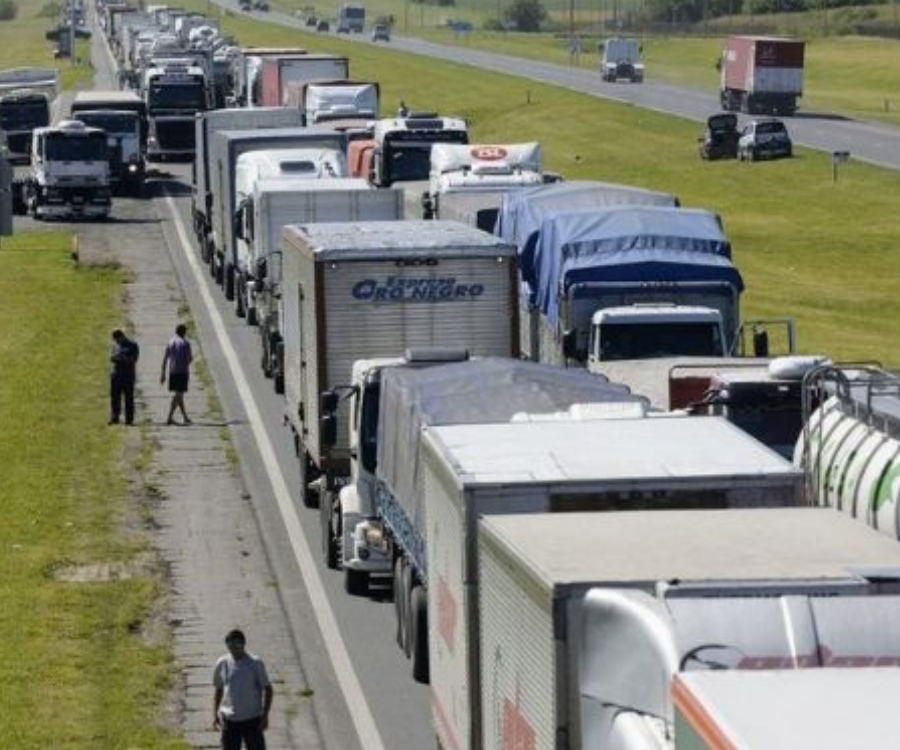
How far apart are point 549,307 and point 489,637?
20024mm

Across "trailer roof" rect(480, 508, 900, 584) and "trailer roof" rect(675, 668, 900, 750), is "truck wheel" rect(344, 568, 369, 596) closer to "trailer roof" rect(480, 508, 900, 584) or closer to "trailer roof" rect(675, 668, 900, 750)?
"trailer roof" rect(480, 508, 900, 584)

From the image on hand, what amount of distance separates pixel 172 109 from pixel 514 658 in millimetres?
76046

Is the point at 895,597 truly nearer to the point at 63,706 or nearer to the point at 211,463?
the point at 63,706

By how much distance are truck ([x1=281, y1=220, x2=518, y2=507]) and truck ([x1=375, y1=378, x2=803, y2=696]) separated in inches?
326

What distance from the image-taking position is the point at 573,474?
53.2ft

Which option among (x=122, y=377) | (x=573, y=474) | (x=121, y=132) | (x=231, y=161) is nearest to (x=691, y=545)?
(x=573, y=474)

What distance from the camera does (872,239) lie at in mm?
66250

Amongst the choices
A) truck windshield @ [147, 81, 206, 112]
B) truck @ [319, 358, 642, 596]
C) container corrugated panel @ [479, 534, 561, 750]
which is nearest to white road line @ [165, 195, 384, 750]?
truck @ [319, 358, 642, 596]

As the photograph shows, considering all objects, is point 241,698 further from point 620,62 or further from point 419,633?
point 620,62

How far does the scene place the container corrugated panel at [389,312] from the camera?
27.5 m

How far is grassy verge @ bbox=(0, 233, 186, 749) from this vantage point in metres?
20.8

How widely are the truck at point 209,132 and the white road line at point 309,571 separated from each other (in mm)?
8791

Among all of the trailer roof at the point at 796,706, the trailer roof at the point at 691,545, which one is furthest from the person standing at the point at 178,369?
the trailer roof at the point at 796,706

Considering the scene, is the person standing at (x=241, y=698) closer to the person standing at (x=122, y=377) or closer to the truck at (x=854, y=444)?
the truck at (x=854, y=444)
